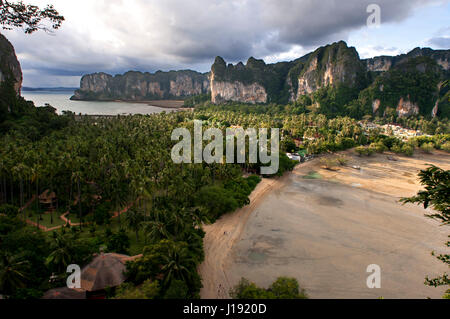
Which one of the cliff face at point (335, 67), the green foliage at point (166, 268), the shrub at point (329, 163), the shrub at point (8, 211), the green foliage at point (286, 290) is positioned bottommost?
the green foliage at point (286, 290)

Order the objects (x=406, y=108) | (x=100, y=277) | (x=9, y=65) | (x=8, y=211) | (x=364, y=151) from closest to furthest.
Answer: (x=100, y=277) → (x=8, y=211) → (x=9, y=65) → (x=364, y=151) → (x=406, y=108)

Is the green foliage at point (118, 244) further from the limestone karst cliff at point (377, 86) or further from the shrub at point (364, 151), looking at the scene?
the limestone karst cliff at point (377, 86)

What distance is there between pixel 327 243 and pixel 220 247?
12.9 meters

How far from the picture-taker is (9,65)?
80.5 metres

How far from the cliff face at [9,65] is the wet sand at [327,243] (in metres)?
79.6

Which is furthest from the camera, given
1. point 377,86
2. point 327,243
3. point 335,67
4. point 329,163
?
point 335,67

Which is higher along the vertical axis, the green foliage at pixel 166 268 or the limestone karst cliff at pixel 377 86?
the limestone karst cliff at pixel 377 86

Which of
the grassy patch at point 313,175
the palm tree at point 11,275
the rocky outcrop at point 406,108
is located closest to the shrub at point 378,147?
the grassy patch at point 313,175

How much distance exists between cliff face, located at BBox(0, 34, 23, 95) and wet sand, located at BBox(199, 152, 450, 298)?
7955cm

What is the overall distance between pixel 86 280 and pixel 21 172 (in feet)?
62.3

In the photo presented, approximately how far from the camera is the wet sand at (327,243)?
2492 cm

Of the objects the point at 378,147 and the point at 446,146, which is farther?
the point at 446,146

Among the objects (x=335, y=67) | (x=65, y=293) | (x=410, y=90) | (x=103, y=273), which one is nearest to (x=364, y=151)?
(x=103, y=273)

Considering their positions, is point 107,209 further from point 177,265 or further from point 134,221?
point 177,265
